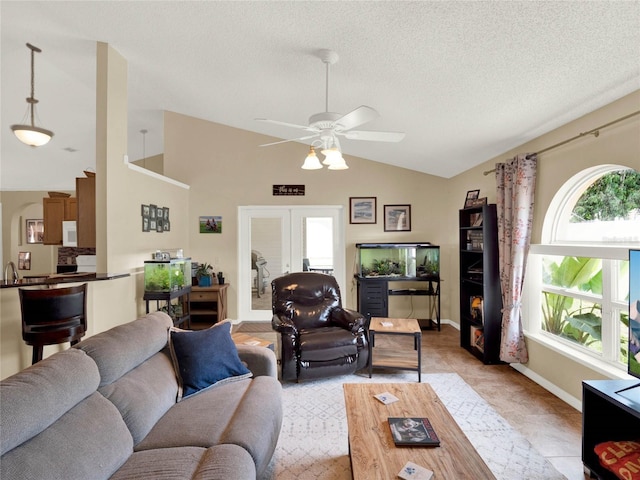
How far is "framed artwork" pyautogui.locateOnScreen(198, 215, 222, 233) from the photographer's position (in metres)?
5.75

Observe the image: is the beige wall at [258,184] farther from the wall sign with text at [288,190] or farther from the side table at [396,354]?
the side table at [396,354]

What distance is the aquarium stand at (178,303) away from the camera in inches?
157

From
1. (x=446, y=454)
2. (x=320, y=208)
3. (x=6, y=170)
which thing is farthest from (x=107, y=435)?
(x=6, y=170)

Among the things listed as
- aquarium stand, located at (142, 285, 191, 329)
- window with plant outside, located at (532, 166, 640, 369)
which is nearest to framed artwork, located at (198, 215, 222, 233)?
aquarium stand, located at (142, 285, 191, 329)

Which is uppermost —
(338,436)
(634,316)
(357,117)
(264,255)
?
(357,117)

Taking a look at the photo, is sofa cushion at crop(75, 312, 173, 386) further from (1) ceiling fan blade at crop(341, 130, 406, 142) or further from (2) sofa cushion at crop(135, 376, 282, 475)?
(1) ceiling fan blade at crop(341, 130, 406, 142)

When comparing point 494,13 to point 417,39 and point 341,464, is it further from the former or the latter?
point 341,464

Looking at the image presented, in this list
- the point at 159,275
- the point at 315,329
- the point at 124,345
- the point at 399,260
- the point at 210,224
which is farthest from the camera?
the point at 210,224

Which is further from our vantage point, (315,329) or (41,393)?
(315,329)

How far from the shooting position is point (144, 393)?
6.06 feet

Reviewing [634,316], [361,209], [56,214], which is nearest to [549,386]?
[634,316]

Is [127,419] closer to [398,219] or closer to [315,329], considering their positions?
[315,329]

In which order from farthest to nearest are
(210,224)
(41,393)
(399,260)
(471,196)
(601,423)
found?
(210,224) → (399,260) → (471,196) → (601,423) → (41,393)

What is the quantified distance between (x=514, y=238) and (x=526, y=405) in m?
1.53
